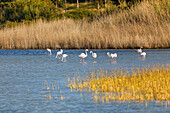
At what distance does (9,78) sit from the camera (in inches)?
675

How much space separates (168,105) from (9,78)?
27.2ft

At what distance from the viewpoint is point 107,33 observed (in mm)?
35500

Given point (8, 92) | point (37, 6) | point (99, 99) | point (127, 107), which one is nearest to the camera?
point (127, 107)

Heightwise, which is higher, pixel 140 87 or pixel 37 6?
pixel 37 6

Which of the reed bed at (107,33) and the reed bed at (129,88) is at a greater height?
the reed bed at (107,33)

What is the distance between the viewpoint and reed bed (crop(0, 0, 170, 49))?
112 feet

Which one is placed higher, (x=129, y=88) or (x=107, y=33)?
(x=107, y=33)

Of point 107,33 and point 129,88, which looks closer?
point 129,88

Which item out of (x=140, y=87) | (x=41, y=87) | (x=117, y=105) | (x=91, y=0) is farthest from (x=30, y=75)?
(x=91, y=0)

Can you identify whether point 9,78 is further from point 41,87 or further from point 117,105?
point 117,105

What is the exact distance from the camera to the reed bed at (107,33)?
34.0 metres

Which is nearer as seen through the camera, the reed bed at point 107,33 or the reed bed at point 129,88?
the reed bed at point 129,88

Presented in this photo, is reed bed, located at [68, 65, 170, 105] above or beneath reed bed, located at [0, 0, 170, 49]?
beneath

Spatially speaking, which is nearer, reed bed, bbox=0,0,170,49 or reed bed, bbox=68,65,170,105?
reed bed, bbox=68,65,170,105
